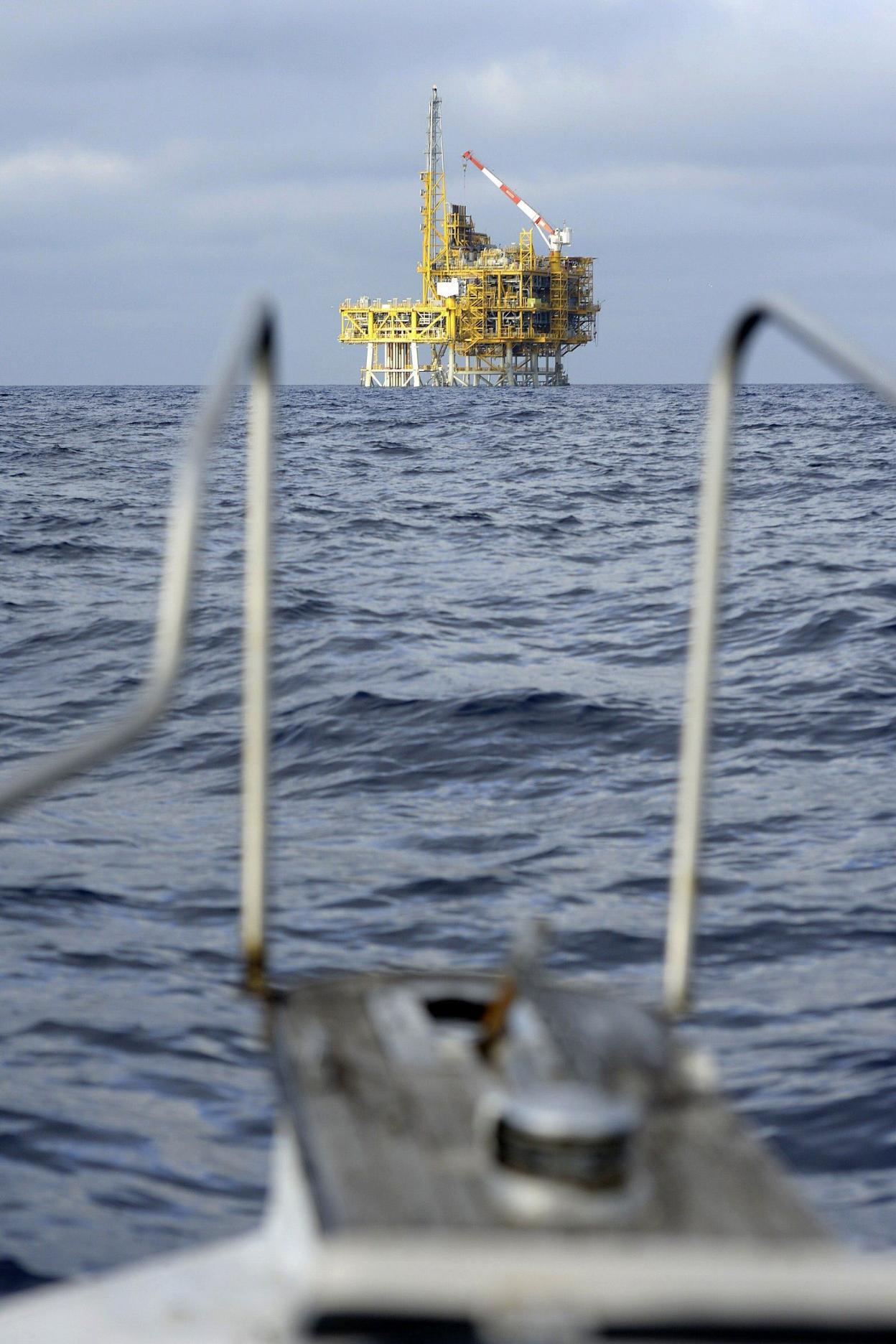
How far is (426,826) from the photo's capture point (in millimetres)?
7547

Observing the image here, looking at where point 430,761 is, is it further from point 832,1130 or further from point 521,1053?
point 521,1053

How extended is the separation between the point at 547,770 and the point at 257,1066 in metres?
4.02

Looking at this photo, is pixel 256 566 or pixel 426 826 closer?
pixel 256 566

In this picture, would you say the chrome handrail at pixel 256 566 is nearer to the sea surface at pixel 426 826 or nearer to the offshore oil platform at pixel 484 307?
the sea surface at pixel 426 826

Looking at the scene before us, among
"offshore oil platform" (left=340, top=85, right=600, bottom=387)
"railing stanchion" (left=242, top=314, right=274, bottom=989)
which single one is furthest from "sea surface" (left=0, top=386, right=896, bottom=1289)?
"offshore oil platform" (left=340, top=85, right=600, bottom=387)

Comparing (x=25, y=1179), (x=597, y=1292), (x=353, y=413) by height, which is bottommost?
(x=25, y=1179)

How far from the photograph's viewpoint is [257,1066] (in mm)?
4848

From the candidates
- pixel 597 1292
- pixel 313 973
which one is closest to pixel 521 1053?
pixel 597 1292

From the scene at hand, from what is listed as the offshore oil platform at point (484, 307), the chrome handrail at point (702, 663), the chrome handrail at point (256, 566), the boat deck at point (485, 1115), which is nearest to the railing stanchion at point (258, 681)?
the chrome handrail at point (256, 566)

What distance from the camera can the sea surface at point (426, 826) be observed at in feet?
14.6

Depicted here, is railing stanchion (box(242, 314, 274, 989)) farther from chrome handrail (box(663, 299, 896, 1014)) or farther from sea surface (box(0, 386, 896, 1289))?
chrome handrail (box(663, 299, 896, 1014))

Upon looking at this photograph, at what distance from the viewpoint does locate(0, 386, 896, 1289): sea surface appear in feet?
14.6

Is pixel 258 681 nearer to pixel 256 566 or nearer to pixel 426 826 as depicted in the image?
pixel 256 566

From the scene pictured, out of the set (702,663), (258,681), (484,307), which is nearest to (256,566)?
(258,681)
